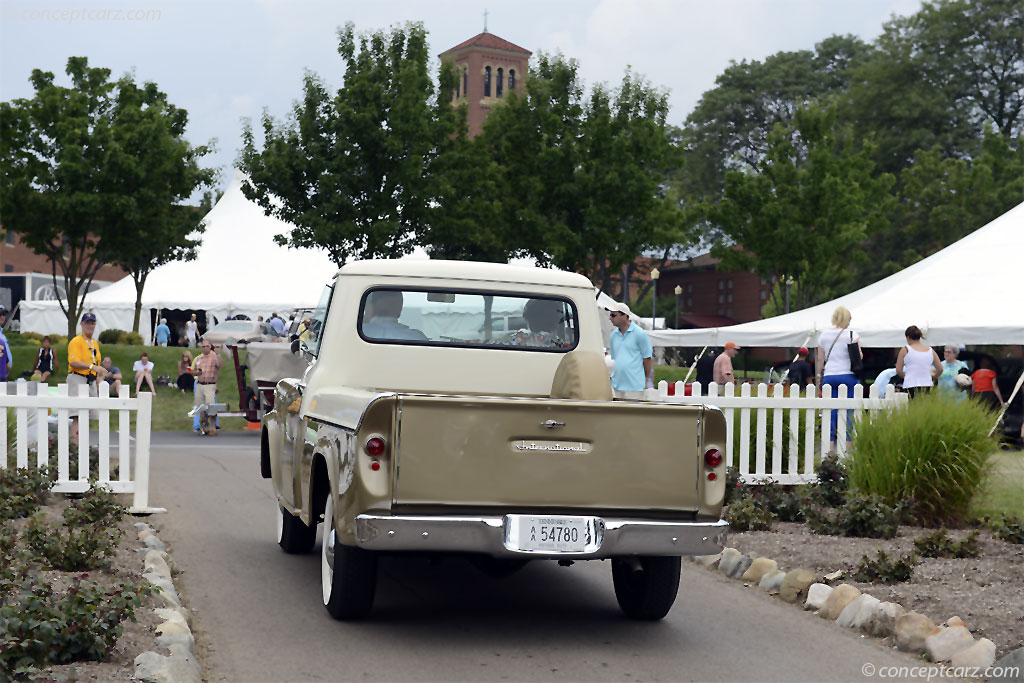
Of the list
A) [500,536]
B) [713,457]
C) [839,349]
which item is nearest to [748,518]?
[713,457]

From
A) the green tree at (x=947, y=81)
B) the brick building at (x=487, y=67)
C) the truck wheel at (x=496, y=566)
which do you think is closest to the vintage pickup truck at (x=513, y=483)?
the truck wheel at (x=496, y=566)

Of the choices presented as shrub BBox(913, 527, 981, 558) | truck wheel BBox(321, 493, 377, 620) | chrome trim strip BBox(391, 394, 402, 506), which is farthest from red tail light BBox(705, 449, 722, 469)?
shrub BBox(913, 527, 981, 558)

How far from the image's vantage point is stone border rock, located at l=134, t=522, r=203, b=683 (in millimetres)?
5410

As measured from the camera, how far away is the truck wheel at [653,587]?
23.7 feet

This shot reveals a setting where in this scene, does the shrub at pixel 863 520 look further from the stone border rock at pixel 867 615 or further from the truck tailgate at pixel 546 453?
the truck tailgate at pixel 546 453

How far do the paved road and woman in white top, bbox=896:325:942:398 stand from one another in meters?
6.73

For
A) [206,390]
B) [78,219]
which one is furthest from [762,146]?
[206,390]

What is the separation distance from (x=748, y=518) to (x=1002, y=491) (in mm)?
2677

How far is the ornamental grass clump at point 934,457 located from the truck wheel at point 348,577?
4743 mm

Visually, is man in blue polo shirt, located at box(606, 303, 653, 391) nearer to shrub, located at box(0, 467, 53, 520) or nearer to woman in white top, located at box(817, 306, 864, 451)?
woman in white top, located at box(817, 306, 864, 451)

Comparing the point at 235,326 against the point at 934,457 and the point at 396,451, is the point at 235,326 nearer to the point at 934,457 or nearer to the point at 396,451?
the point at 934,457

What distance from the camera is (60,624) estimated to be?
538cm

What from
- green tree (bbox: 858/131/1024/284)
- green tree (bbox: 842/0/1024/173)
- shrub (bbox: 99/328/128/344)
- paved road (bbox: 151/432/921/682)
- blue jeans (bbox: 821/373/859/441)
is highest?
green tree (bbox: 842/0/1024/173)

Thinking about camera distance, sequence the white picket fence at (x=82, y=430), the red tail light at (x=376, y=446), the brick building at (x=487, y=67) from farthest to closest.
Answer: the brick building at (x=487, y=67) → the white picket fence at (x=82, y=430) → the red tail light at (x=376, y=446)
